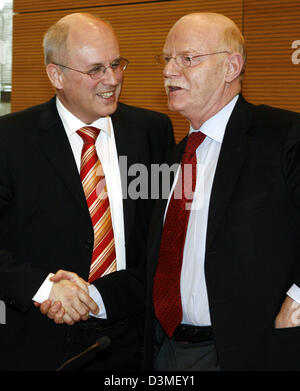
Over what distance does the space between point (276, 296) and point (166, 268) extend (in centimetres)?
44

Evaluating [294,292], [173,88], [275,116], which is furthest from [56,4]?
[294,292]

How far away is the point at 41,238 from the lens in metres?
2.12

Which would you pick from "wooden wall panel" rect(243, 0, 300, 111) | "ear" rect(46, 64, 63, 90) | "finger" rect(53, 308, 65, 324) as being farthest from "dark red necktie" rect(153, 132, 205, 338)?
"wooden wall panel" rect(243, 0, 300, 111)

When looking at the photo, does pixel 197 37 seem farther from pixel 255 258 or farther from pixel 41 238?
pixel 41 238

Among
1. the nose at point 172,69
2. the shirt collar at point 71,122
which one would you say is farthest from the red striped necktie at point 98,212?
the nose at point 172,69

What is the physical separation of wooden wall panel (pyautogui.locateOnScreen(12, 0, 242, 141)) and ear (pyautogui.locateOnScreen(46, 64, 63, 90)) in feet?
4.53

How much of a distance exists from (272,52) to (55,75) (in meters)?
1.53

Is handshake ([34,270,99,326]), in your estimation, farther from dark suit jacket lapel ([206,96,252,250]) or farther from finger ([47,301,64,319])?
dark suit jacket lapel ([206,96,252,250])

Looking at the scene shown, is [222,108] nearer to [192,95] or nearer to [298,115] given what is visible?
[192,95]

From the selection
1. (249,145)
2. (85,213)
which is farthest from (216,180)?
(85,213)

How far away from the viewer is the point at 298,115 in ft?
6.20

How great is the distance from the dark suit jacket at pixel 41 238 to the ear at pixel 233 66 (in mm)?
698

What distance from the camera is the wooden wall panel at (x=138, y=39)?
137 inches

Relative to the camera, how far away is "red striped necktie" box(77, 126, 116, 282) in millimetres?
2158
